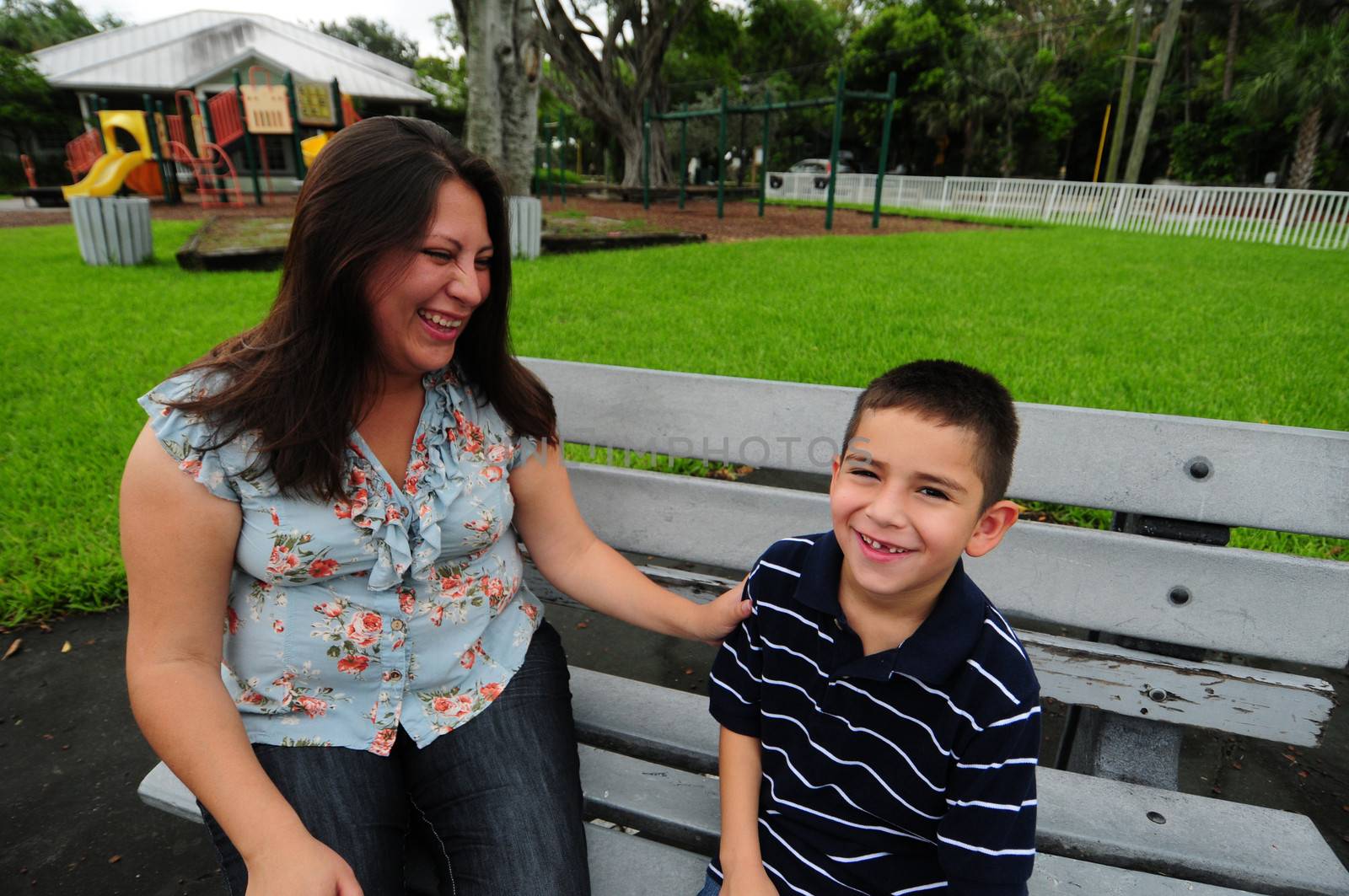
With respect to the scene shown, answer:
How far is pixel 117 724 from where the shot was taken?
255 centimetres

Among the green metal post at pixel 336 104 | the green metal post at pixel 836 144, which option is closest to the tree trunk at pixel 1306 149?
the green metal post at pixel 836 144

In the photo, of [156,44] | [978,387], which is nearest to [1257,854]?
[978,387]

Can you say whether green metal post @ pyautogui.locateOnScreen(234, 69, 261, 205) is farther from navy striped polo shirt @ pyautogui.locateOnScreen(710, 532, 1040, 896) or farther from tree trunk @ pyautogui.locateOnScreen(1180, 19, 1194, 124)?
tree trunk @ pyautogui.locateOnScreen(1180, 19, 1194, 124)

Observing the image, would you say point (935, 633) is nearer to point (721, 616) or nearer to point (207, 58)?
point (721, 616)

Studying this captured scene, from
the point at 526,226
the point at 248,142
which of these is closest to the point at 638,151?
the point at 248,142

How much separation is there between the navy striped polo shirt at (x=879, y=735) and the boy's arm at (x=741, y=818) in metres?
0.02

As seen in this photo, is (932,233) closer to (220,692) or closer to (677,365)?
(677,365)

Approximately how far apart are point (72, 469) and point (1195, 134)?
119 ft

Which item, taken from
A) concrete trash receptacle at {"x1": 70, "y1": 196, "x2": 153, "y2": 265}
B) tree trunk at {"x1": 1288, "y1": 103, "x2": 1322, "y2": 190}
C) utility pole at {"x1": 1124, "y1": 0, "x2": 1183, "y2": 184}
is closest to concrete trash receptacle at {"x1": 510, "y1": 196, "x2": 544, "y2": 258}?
concrete trash receptacle at {"x1": 70, "y1": 196, "x2": 153, "y2": 265}

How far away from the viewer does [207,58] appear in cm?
3075

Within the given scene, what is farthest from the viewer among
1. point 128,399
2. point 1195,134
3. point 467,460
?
point 1195,134

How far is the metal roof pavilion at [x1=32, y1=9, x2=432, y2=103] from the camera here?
28125 mm

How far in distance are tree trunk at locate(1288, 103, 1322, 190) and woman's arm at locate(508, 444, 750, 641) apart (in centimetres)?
3173

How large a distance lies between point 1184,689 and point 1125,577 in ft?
0.83
